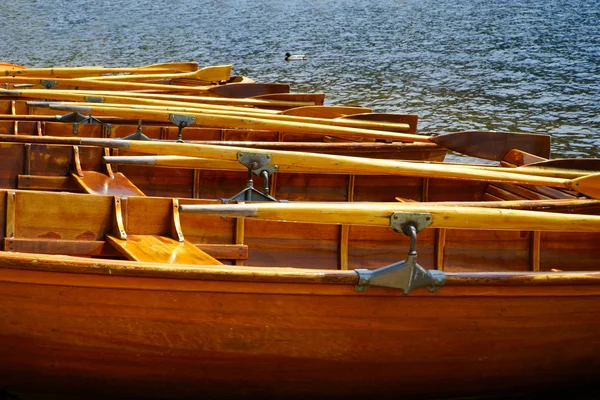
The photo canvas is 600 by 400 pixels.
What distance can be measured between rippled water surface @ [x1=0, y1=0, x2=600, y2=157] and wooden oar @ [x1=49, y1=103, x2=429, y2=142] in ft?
22.6

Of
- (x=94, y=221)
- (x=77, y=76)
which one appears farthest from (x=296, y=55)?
(x=94, y=221)

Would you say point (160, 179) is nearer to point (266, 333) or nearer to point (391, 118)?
point (391, 118)

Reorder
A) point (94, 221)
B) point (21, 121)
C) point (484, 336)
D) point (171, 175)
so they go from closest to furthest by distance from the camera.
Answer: point (484, 336)
point (94, 221)
point (171, 175)
point (21, 121)

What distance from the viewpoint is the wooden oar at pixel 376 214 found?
5516mm

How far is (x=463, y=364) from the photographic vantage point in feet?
21.0

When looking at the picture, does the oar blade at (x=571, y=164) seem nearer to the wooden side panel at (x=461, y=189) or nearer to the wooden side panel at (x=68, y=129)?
the wooden side panel at (x=461, y=189)

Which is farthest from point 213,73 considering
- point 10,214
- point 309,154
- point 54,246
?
point 54,246

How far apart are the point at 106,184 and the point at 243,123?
6.23 feet

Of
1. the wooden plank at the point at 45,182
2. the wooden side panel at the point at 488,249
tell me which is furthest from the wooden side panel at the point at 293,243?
the wooden plank at the point at 45,182

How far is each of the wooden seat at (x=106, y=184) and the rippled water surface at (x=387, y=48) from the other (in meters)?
9.92

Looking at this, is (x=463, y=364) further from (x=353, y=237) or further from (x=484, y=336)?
(x=353, y=237)

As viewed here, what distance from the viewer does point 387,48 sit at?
2977 centimetres

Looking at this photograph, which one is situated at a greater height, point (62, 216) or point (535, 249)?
point (62, 216)

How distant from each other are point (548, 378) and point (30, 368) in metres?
4.00
